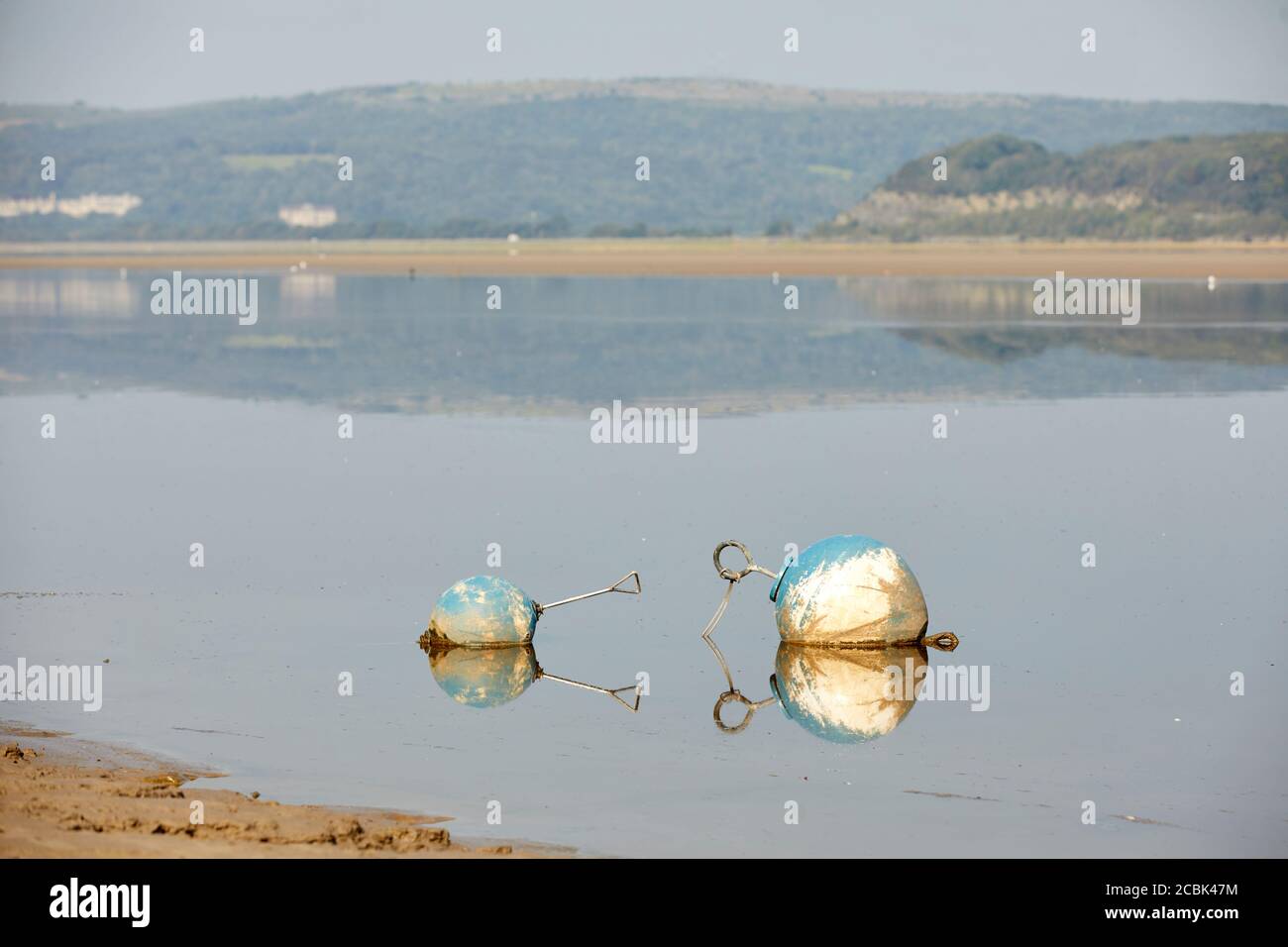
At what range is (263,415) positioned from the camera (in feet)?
109

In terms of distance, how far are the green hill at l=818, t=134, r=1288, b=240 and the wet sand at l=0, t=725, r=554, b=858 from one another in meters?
130

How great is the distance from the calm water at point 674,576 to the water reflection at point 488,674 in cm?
14

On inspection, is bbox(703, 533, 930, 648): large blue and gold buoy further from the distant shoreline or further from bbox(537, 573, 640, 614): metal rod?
the distant shoreline

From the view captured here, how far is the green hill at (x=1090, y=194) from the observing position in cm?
14275

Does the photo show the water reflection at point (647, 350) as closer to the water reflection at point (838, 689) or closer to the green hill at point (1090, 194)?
the water reflection at point (838, 689)

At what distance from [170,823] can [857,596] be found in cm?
623

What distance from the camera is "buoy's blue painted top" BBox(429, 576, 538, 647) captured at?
15.6 metres

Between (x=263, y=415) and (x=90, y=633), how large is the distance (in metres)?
17.3

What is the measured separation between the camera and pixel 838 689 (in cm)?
1428

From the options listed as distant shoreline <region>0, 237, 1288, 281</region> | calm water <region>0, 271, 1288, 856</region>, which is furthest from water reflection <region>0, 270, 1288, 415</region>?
distant shoreline <region>0, 237, 1288, 281</region>

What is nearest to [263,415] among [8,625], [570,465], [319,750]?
[570,465]

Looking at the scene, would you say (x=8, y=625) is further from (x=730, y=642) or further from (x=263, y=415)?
(x=263, y=415)
